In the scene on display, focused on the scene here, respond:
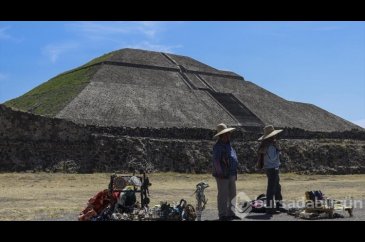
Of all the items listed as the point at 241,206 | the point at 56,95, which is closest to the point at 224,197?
the point at 241,206

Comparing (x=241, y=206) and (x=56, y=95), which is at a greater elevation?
(x=56, y=95)

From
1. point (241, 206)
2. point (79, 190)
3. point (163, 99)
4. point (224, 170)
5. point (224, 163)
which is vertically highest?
point (163, 99)

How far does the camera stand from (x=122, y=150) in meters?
30.8

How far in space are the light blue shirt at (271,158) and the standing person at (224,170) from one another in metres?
1.26

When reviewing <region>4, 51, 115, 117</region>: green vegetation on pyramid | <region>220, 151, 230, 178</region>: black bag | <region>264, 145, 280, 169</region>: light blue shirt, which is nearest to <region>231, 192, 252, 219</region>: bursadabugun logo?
<region>220, 151, 230, 178</region>: black bag

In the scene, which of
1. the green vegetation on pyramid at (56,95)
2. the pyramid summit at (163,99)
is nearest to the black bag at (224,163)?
the pyramid summit at (163,99)

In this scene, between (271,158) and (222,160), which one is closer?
(222,160)

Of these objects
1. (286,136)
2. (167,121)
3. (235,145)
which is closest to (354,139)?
(286,136)

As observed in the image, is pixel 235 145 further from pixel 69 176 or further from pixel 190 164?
pixel 69 176

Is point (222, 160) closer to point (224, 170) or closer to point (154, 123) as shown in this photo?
point (224, 170)

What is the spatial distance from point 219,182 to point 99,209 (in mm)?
2296

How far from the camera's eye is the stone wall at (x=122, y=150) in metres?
28.3

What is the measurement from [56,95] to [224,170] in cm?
3442
